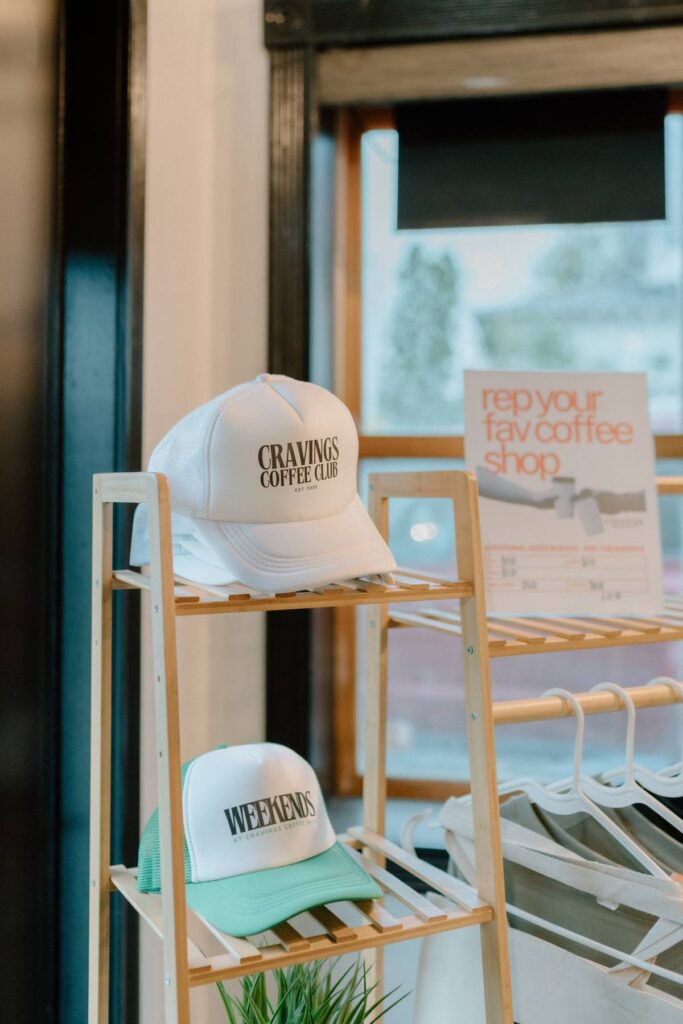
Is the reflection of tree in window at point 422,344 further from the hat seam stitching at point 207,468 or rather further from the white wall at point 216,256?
the hat seam stitching at point 207,468

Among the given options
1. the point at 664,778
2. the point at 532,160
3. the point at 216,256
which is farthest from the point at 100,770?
the point at 532,160

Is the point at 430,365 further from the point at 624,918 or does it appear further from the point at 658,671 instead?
the point at 624,918

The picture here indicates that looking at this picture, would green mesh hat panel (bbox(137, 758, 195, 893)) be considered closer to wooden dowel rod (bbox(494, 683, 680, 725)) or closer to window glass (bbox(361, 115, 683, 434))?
wooden dowel rod (bbox(494, 683, 680, 725))

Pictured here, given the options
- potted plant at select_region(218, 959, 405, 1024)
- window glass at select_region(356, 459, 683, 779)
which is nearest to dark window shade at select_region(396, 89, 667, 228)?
window glass at select_region(356, 459, 683, 779)

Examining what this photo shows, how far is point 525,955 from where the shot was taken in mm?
1144

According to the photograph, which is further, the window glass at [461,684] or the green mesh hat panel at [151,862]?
the window glass at [461,684]

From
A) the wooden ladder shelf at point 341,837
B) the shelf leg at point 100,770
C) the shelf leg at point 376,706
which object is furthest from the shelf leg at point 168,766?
the shelf leg at point 376,706

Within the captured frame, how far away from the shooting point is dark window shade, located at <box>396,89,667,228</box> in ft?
5.78

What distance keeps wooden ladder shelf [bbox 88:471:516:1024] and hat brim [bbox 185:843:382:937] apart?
0.08ft

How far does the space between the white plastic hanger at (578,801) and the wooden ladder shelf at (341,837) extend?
13 centimetres

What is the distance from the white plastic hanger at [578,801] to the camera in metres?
1.11

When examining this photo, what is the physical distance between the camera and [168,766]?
0.91 meters

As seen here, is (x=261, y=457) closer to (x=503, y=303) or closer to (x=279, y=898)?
(x=279, y=898)

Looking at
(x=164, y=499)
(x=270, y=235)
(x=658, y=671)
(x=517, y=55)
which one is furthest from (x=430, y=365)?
(x=164, y=499)
